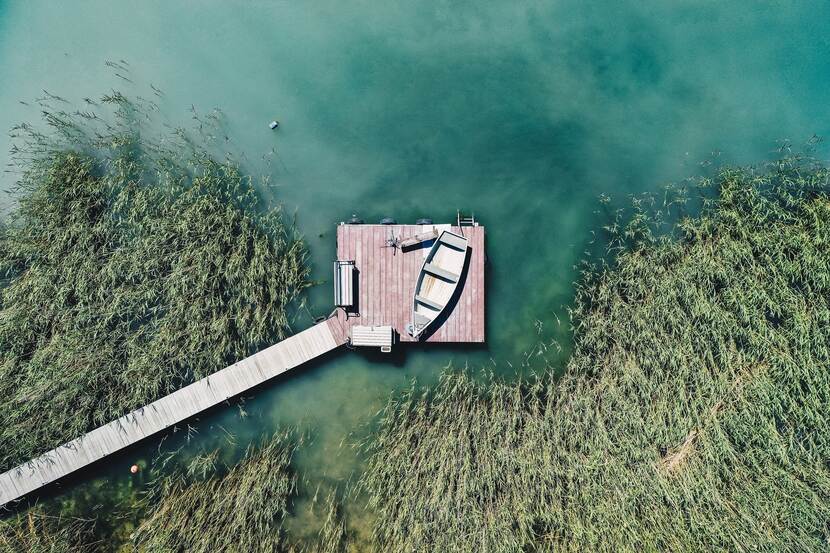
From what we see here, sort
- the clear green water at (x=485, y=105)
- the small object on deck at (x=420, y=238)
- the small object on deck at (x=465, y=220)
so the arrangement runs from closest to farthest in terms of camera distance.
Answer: the small object on deck at (x=420, y=238) → the small object on deck at (x=465, y=220) → the clear green water at (x=485, y=105)

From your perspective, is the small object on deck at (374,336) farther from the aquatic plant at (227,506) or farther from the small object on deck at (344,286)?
the aquatic plant at (227,506)

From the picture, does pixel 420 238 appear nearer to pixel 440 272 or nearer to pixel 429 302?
pixel 440 272

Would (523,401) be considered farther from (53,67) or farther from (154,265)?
(53,67)

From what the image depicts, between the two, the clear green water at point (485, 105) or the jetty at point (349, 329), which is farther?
→ the clear green water at point (485, 105)

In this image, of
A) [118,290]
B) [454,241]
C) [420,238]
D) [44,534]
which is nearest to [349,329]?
[420,238]

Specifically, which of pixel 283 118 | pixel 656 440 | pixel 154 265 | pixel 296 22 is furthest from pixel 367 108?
pixel 656 440

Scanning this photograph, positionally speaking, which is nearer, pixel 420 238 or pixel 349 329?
pixel 420 238

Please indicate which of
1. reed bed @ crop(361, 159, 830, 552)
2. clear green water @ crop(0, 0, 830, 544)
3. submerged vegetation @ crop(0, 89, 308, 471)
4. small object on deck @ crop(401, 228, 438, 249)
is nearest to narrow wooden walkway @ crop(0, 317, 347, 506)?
submerged vegetation @ crop(0, 89, 308, 471)

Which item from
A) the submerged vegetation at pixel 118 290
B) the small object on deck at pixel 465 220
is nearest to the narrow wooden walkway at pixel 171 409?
the submerged vegetation at pixel 118 290
